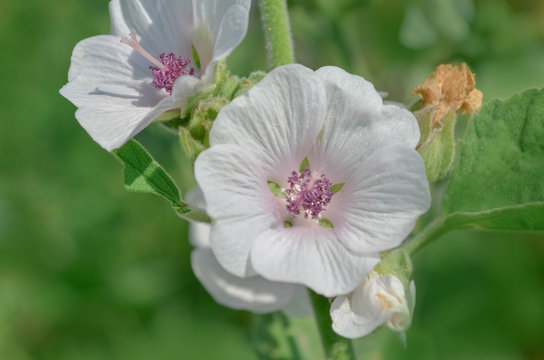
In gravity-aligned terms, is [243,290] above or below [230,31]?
below

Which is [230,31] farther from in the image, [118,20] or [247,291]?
[247,291]

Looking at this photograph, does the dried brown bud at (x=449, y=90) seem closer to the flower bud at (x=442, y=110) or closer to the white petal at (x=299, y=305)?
the flower bud at (x=442, y=110)

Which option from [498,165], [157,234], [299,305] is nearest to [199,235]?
[299,305]

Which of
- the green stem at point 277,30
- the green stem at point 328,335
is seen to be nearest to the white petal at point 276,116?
the green stem at point 277,30

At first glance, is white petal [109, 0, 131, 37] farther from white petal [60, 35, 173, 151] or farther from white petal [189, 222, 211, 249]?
white petal [189, 222, 211, 249]

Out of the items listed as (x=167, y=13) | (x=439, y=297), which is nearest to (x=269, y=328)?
(x=167, y=13)

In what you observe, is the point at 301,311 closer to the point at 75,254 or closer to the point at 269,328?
the point at 269,328
